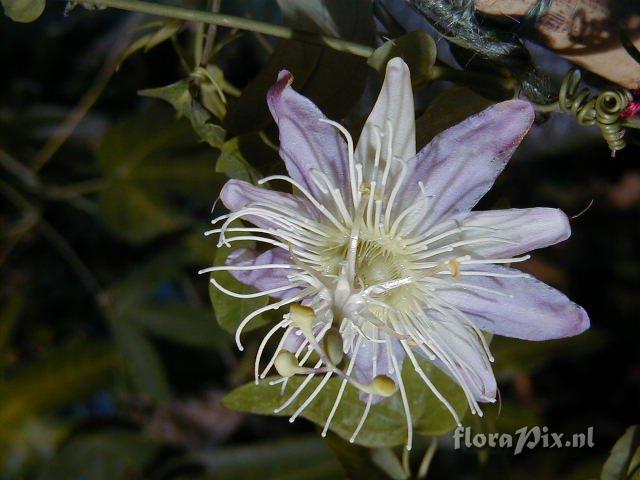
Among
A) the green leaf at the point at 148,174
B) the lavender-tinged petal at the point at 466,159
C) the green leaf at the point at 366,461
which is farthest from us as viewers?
the green leaf at the point at 148,174

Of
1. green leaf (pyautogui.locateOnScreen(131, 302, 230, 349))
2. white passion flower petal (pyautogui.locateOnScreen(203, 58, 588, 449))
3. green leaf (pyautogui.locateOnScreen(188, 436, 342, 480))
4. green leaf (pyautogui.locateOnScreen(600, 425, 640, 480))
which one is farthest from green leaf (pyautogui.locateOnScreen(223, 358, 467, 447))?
green leaf (pyautogui.locateOnScreen(131, 302, 230, 349))

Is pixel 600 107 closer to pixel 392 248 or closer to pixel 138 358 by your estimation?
pixel 392 248

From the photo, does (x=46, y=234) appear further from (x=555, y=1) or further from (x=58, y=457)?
(x=555, y=1)

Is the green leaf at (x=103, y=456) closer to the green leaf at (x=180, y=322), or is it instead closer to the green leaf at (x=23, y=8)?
the green leaf at (x=180, y=322)

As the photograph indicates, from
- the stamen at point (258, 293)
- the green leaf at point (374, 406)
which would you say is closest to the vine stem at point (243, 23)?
the stamen at point (258, 293)

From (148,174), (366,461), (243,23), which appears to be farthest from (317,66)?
(148,174)
